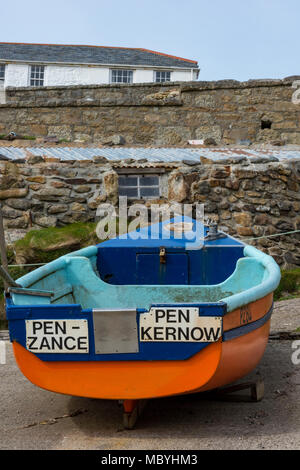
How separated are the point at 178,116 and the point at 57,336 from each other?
405 inches

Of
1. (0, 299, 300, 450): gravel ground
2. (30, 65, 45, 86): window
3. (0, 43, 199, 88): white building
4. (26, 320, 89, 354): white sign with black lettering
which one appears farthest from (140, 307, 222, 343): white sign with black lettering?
(30, 65, 45, 86): window

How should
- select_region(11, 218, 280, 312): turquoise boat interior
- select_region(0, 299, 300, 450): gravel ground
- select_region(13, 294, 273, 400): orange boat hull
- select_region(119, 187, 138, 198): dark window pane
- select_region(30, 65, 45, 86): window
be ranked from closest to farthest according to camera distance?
Answer: select_region(0, 299, 300, 450): gravel ground
select_region(13, 294, 273, 400): orange boat hull
select_region(11, 218, 280, 312): turquoise boat interior
select_region(119, 187, 138, 198): dark window pane
select_region(30, 65, 45, 86): window

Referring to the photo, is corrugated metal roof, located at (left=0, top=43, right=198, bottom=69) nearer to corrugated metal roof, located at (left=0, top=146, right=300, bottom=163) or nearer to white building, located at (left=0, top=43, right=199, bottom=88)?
white building, located at (left=0, top=43, right=199, bottom=88)

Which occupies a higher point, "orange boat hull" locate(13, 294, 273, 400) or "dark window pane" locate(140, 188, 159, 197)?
"dark window pane" locate(140, 188, 159, 197)

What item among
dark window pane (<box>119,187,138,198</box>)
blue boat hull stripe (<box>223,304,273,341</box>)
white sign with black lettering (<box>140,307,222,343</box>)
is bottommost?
blue boat hull stripe (<box>223,304,273,341</box>)

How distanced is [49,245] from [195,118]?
6.99 meters

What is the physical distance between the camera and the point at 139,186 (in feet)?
26.3

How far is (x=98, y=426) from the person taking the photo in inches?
139

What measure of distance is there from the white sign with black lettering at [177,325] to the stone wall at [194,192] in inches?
179

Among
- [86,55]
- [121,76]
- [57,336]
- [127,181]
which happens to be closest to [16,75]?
[86,55]

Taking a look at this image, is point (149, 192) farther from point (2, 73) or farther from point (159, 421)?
point (2, 73)

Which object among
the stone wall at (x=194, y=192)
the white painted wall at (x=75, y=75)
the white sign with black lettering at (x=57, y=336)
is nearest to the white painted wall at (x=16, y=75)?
the white painted wall at (x=75, y=75)

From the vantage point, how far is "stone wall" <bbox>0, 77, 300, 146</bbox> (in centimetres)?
1276

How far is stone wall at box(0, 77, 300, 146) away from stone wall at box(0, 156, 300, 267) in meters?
4.77
